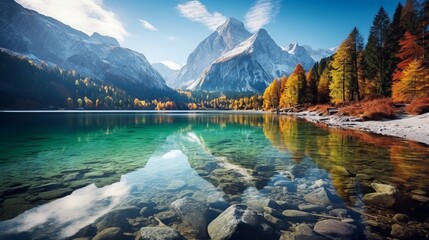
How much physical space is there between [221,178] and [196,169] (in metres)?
2.42

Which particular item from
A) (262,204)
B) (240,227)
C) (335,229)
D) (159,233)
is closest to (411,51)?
(262,204)

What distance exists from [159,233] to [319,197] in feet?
19.3

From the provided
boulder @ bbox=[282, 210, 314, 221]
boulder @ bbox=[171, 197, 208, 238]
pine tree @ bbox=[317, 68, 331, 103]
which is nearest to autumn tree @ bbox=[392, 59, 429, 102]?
pine tree @ bbox=[317, 68, 331, 103]

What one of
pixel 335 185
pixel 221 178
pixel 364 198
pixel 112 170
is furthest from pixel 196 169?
pixel 364 198

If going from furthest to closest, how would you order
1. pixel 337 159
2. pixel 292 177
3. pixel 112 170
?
pixel 337 159
pixel 112 170
pixel 292 177

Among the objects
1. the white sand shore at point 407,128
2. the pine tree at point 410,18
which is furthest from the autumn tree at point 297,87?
the white sand shore at point 407,128

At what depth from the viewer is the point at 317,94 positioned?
3332 inches

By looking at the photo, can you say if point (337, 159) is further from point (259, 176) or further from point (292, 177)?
point (259, 176)

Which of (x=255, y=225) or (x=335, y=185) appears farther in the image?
(x=335, y=185)

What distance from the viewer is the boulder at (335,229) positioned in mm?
5863

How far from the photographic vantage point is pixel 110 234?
6.19 meters

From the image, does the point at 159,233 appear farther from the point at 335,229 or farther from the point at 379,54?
the point at 379,54

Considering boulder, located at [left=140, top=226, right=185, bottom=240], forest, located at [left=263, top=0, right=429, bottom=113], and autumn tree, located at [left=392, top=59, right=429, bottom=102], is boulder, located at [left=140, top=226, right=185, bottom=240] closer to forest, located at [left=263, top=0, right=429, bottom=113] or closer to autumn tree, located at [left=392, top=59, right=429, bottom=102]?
forest, located at [left=263, top=0, right=429, bottom=113]

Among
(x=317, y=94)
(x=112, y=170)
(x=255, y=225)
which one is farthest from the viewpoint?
(x=317, y=94)
